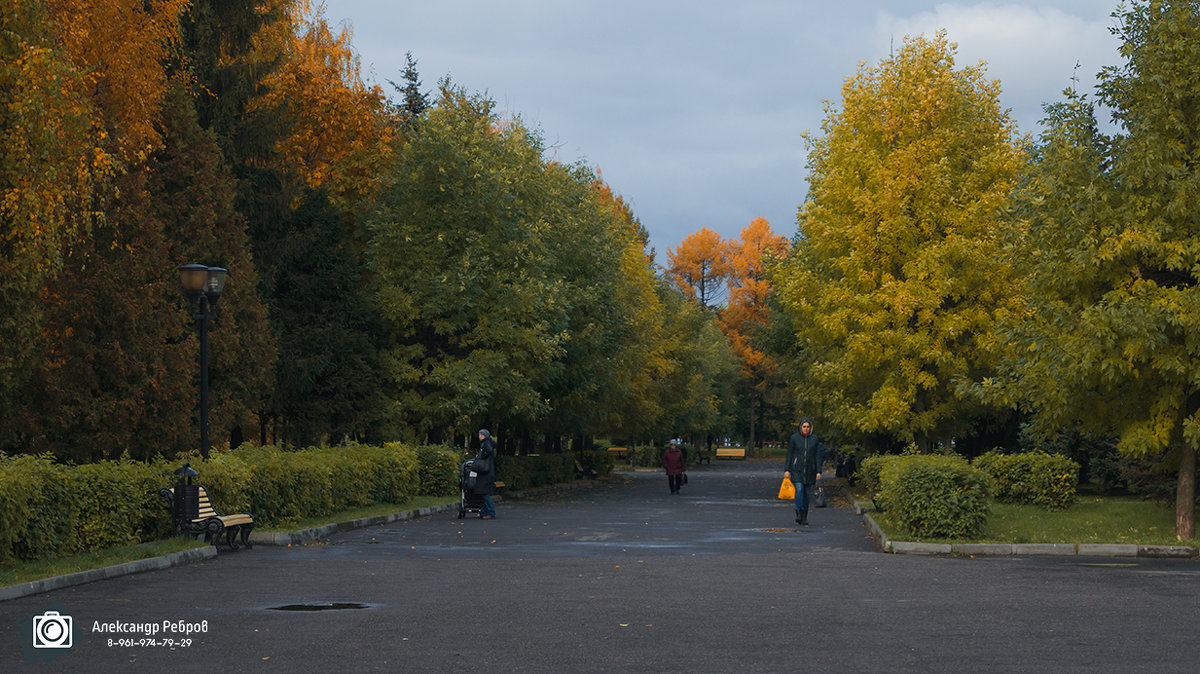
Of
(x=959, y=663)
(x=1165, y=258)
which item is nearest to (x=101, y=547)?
(x=959, y=663)

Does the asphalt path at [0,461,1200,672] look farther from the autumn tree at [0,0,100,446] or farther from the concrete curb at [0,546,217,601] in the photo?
Result: the autumn tree at [0,0,100,446]

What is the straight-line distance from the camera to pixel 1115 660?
28.8 feet

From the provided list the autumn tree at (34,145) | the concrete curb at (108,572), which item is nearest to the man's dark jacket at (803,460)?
the concrete curb at (108,572)

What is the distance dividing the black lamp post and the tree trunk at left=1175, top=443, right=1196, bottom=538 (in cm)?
1532

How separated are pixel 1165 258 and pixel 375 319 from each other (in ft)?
83.7

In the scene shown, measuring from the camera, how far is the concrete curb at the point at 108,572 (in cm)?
1271

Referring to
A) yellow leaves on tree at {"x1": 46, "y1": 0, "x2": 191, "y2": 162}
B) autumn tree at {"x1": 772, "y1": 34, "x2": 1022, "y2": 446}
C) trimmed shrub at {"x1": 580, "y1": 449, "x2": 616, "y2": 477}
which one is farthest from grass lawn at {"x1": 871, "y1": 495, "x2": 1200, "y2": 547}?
trimmed shrub at {"x1": 580, "y1": 449, "x2": 616, "y2": 477}

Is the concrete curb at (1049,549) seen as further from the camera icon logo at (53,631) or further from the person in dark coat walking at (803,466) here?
the camera icon logo at (53,631)

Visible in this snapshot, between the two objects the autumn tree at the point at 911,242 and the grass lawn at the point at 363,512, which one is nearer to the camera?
the grass lawn at the point at 363,512

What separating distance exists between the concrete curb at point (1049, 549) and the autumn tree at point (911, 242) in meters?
13.7

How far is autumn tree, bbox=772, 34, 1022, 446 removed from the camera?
105ft

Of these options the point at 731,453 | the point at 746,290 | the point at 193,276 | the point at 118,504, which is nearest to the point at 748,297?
the point at 746,290

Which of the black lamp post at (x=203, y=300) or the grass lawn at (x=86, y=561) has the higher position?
the black lamp post at (x=203, y=300)

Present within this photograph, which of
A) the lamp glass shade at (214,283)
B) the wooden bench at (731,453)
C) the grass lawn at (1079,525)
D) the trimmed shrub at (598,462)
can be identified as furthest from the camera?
the wooden bench at (731,453)
